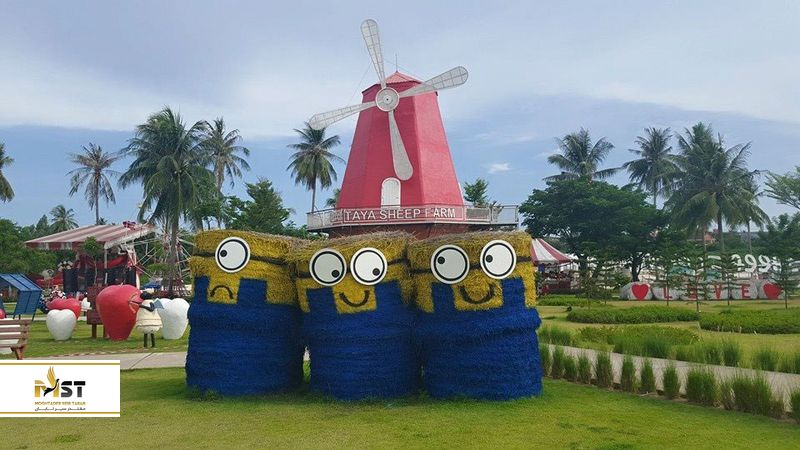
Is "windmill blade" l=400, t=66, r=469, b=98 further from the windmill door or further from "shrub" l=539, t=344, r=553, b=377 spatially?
"shrub" l=539, t=344, r=553, b=377

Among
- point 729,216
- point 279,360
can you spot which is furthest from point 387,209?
point 729,216

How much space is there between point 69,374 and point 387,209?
17312 mm

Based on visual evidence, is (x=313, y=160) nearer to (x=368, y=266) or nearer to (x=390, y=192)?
(x=390, y=192)

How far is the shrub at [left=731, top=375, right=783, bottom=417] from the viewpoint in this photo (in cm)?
685

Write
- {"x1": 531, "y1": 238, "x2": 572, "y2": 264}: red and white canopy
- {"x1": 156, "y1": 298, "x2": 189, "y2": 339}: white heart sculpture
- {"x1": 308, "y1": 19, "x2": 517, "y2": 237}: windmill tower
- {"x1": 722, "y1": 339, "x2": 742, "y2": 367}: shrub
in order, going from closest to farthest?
{"x1": 722, "y1": 339, "x2": 742, "y2": 367}: shrub → {"x1": 156, "y1": 298, "x2": 189, "y2": 339}: white heart sculpture → {"x1": 308, "y1": 19, "x2": 517, "y2": 237}: windmill tower → {"x1": 531, "y1": 238, "x2": 572, "y2": 264}: red and white canopy

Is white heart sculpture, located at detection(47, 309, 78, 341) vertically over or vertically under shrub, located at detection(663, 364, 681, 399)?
over

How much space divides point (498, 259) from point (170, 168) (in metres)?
33.3

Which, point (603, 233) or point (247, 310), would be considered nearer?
point (247, 310)

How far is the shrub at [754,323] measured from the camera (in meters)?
16.2

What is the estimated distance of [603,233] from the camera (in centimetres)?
4447

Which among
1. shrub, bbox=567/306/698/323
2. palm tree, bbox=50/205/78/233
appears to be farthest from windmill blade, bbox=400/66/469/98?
palm tree, bbox=50/205/78/233

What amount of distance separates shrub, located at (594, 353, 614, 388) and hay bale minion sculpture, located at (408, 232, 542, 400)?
1396 millimetres

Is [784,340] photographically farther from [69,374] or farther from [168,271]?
[168,271]

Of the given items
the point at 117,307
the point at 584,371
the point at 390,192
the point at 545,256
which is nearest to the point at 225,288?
the point at 584,371
